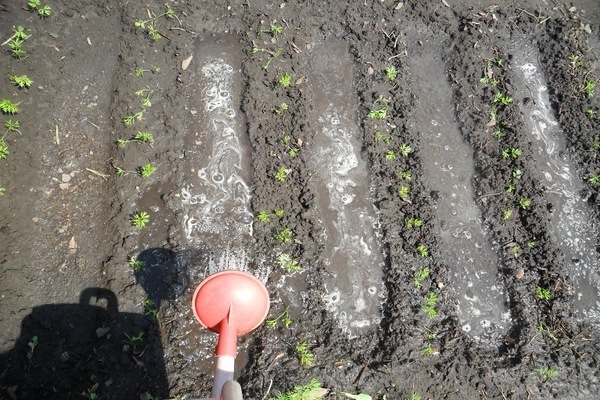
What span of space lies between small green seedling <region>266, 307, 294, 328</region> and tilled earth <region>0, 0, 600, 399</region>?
31 millimetres

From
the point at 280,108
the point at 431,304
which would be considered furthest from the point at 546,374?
the point at 280,108

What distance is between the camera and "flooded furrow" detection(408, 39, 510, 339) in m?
4.20

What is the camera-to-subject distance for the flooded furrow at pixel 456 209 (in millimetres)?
4195

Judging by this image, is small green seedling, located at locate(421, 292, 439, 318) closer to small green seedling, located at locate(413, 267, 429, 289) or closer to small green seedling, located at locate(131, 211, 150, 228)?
small green seedling, located at locate(413, 267, 429, 289)

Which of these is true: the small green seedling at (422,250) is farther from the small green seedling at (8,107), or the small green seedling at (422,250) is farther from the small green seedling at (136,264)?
the small green seedling at (8,107)

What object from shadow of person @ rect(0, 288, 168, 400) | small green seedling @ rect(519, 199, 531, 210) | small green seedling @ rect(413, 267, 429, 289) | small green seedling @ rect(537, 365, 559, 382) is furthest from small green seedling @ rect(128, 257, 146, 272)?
small green seedling @ rect(519, 199, 531, 210)

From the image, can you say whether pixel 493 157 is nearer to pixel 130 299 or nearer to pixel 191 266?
pixel 191 266

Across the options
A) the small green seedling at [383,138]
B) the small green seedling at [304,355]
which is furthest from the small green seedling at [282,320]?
the small green seedling at [383,138]

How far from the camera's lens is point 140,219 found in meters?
4.11

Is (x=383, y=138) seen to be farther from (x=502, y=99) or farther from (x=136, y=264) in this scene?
(x=136, y=264)

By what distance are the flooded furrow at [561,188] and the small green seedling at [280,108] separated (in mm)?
2715

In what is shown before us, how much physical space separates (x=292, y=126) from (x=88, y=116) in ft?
6.74

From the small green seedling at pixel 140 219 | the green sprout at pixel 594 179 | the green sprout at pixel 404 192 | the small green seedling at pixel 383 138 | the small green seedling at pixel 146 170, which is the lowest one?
the small green seedling at pixel 140 219

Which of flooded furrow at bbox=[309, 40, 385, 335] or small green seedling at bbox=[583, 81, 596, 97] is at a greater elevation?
small green seedling at bbox=[583, 81, 596, 97]
